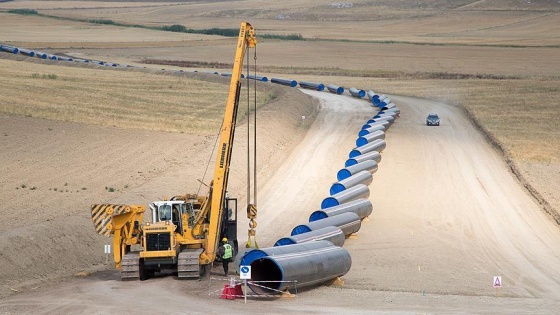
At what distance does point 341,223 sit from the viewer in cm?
3916

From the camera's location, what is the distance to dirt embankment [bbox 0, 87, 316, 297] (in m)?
34.2

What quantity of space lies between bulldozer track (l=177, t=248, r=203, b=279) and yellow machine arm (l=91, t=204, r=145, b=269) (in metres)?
1.80

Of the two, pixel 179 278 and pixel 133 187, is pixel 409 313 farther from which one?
pixel 133 187

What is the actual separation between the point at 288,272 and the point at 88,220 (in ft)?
39.3

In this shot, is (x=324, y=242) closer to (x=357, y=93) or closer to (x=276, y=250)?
(x=276, y=250)

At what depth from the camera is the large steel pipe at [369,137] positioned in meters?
62.7

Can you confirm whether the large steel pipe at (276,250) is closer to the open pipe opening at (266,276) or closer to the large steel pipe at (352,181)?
the open pipe opening at (266,276)

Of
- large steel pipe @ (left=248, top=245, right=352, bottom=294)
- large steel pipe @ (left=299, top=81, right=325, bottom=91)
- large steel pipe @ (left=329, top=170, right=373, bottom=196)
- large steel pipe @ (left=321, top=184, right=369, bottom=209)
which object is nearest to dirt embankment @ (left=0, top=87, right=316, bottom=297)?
large steel pipe @ (left=329, top=170, right=373, bottom=196)

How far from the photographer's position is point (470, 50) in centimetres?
14350

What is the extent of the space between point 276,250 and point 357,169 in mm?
21074

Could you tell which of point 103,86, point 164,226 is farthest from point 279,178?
point 103,86

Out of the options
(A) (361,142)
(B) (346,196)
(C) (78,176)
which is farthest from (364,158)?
(C) (78,176)

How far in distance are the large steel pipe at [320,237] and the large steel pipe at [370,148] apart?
19.7 meters

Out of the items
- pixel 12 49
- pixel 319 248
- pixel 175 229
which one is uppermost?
pixel 12 49
